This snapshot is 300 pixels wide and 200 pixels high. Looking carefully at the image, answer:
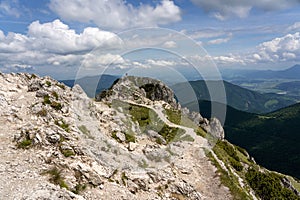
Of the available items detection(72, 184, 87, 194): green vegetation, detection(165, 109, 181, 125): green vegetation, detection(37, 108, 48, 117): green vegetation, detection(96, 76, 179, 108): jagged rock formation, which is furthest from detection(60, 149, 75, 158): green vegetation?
detection(96, 76, 179, 108): jagged rock formation

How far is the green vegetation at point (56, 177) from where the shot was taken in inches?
850

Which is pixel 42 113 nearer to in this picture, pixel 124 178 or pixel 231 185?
pixel 124 178

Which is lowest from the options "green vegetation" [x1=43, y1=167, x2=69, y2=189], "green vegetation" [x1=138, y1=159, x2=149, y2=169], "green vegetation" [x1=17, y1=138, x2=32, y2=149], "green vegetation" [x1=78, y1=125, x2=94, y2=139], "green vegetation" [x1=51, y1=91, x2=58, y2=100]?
"green vegetation" [x1=138, y1=159, x2=149, y2=169]

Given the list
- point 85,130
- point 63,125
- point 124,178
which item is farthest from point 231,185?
point 63,125

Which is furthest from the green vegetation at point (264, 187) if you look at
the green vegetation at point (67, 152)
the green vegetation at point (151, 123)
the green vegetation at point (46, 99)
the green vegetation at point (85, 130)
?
the green vegetation at point (46, 99)

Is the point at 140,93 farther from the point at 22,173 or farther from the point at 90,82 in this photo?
the point at 22,173

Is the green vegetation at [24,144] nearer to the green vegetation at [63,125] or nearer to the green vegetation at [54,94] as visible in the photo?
the green vegetation at [63,125]

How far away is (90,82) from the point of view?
129 feet

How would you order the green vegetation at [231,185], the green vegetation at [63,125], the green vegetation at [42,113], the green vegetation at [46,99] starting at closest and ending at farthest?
the green vegetation at [63,125]
the green vegetation at [42,113]
the green vegetation at [231,185]
the green vegetation at [46,99]

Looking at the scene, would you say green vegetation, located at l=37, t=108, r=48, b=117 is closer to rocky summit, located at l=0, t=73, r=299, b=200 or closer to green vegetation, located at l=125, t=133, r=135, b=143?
rocky summit, located at l=0, t=73, r=299, b=200

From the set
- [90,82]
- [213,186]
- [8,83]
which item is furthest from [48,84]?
[213,186]

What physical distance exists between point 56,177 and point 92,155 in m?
6.26

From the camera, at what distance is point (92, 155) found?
92.0 ft

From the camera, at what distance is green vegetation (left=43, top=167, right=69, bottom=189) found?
21.6 m
